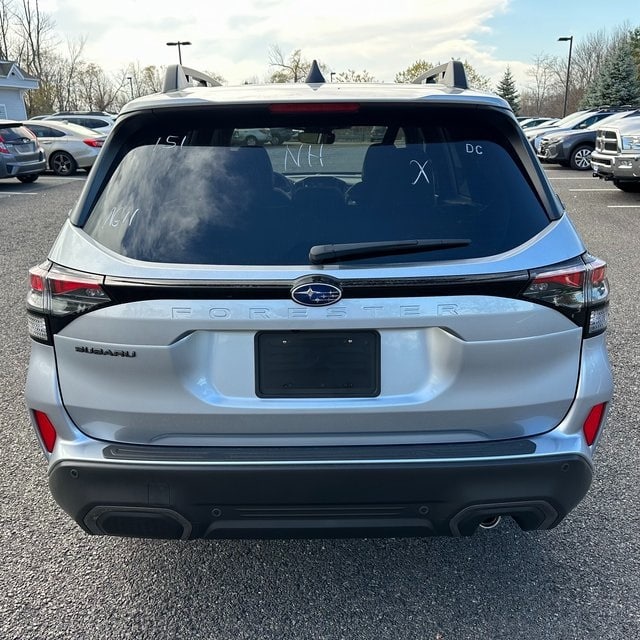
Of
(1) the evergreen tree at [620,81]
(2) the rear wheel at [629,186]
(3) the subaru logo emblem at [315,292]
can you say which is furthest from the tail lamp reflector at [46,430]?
(1) the evergreen tree at [620,81]

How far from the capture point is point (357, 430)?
78.7 inches

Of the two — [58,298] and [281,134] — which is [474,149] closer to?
[281,134]

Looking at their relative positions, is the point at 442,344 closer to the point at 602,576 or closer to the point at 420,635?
the point at 420,635

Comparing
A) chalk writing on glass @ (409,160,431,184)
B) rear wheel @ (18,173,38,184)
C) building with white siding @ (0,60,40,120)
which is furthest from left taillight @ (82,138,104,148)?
building with white siding @ (0,60,40,120)

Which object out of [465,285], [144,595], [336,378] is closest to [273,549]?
[144,595]

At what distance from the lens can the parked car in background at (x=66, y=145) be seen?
62.1ft

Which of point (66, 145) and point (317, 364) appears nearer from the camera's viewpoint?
point (317, 364)

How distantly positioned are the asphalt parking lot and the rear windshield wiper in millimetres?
1379

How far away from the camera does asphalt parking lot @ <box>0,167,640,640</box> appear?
2.33 meters

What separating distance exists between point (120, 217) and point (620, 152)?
1235cm

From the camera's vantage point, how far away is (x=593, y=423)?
2.15 metres

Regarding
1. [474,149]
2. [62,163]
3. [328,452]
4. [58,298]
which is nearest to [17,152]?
[62,163]

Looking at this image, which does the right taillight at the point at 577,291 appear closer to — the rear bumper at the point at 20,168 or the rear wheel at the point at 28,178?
the rear bumper at the point at 20,168

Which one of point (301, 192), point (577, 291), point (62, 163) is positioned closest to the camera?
point (577, 291)
